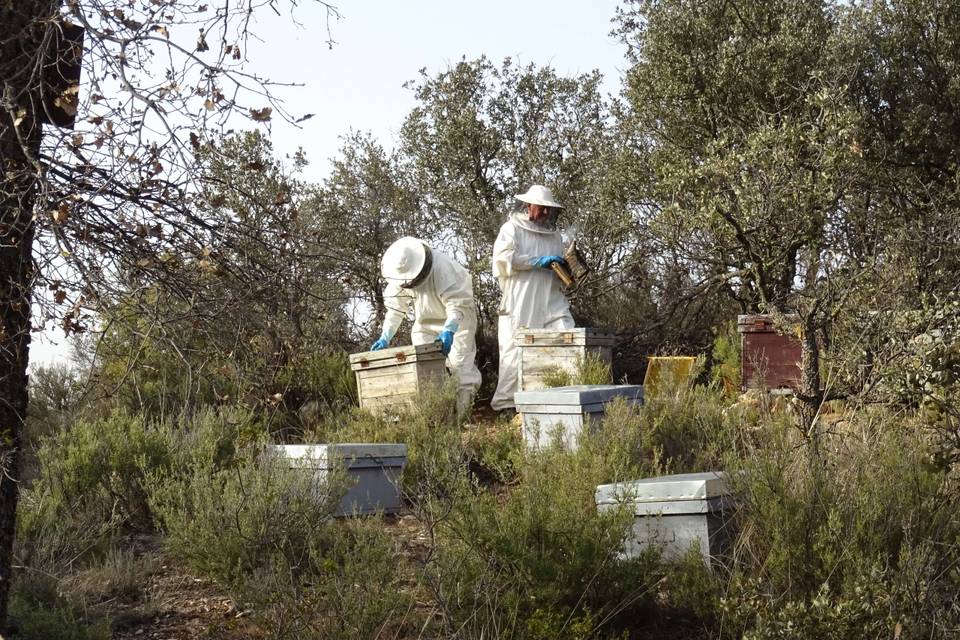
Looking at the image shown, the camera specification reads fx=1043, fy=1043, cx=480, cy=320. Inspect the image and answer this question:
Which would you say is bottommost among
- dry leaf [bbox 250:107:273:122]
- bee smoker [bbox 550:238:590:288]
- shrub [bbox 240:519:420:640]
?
shrub [bbox 240:519:420:640]

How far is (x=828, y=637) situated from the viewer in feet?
12.3

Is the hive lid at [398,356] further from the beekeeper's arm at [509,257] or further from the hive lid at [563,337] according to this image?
the beekeeper's arm at [509,257]

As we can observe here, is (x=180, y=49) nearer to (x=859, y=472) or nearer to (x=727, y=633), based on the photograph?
(x=727, y=633)

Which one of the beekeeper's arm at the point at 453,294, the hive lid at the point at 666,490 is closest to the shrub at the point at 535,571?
the hive lid at the point at 666,490

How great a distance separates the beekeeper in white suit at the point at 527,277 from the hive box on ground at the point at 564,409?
2940 mm

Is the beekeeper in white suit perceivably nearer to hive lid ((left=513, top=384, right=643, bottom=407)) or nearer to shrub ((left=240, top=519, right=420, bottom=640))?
hive lid ((left=513, top=384, right=643, bottom=407))

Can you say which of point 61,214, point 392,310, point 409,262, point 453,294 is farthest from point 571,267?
point 61,214

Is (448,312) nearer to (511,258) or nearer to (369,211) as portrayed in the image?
Result: (511,258)

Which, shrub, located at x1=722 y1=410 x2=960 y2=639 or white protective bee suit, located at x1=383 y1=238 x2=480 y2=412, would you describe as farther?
white protective bee suit, located at x1=383 y1=238 x2=480 y2=412

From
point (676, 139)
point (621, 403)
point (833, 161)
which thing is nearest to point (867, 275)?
point (833, 161)

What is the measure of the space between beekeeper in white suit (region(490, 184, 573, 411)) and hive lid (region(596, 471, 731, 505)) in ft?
16.3

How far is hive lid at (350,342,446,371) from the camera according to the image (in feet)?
28.9

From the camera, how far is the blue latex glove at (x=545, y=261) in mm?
9641

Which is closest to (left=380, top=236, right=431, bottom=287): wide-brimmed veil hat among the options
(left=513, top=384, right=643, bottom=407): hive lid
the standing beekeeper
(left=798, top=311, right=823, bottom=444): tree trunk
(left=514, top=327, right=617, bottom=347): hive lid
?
the standing beekeeper
